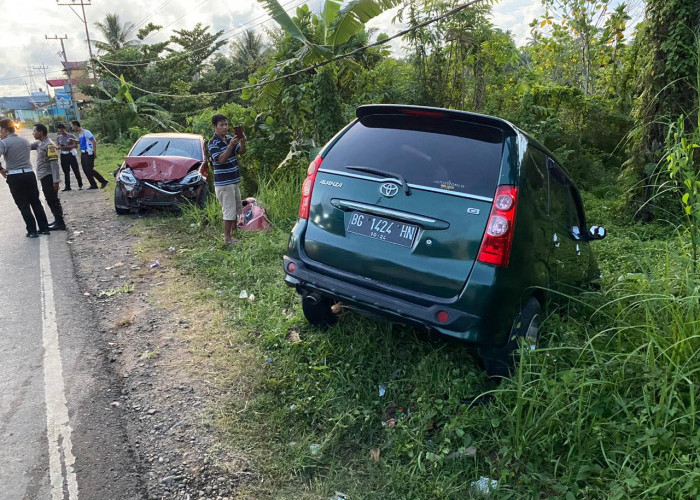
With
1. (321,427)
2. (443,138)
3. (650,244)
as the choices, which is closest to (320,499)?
(321,427)

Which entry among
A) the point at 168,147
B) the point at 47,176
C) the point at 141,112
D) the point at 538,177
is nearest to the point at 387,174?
the point at 538,177

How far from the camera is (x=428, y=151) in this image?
3.19m

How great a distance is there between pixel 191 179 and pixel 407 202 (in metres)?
6.72

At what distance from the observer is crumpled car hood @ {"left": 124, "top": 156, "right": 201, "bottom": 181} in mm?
8828

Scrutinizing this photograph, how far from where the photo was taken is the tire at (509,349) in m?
3.01

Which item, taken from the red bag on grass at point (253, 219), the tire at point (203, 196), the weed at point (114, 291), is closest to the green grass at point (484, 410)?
the weed at point (114, 291)

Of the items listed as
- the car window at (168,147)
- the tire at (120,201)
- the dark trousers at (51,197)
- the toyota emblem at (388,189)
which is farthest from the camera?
the car window at (168,147)

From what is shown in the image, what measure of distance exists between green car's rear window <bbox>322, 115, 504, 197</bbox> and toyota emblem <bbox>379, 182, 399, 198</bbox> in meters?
0.10

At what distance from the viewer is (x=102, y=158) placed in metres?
20.6

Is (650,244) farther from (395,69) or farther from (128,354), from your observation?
(395,69)

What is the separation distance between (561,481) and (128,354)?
3.43 m

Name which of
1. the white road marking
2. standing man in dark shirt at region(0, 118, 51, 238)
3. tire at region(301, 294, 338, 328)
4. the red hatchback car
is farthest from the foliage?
standing man in dark shirt at region(0, 118, 51, 238)

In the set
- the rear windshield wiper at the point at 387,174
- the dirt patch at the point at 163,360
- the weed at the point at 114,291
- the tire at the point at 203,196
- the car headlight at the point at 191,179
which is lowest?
the dirt patch at the point at 163,360

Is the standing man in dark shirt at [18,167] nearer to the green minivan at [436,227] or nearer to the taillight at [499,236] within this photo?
the green minivan at [436,227]
